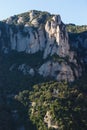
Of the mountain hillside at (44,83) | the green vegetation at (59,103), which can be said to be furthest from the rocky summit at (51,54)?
the green vegetation at (59,103)

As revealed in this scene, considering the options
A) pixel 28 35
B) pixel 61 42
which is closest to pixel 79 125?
pixel 61 42

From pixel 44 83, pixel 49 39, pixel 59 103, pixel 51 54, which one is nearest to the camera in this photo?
pixel 59 103

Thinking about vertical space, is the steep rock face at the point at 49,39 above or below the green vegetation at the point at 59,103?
above

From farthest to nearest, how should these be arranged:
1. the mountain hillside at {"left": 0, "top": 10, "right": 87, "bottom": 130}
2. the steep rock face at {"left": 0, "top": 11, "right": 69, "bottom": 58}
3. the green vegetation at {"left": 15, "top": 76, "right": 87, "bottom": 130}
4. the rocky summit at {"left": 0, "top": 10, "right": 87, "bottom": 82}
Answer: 1. the steep rock face at {"left": 0, "top": 11, "right": 69, "bottom": 58}
2. the rocky summit at {"left": 0, "top": 10, "right": 87, "bottom": 82}
3. the mountain hillside at {"left": 0, "top": 10, "right": 87, "bottom": 130}
4. the green vegetation at {"left": 15, "top": 76, "right": 87, "bottom": 130}

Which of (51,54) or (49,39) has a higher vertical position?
Answer: (49,39)

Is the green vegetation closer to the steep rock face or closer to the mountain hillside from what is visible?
the mountain hillside

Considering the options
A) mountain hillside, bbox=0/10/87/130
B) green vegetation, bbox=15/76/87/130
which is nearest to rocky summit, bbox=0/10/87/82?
mountain hillside, bbox=0/10/87/130

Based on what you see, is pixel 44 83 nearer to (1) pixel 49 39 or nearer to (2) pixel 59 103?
(2) pixel 59 103

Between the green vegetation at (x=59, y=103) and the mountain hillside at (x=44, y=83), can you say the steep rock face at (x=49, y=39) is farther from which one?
the green vegetation at (x=59, y=103)

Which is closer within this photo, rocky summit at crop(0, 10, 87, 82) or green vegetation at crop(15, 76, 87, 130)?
green vegetation at crop(15, 76, 87, 130)

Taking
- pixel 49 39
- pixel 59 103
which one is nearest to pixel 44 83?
pixel 59 103

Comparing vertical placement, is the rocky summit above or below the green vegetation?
above

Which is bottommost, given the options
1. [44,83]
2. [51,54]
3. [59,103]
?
[59,103]
